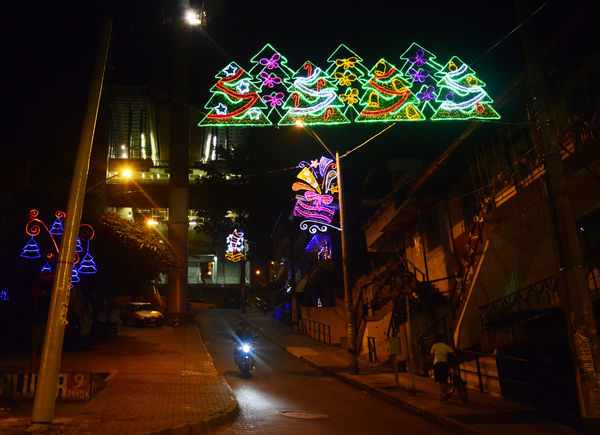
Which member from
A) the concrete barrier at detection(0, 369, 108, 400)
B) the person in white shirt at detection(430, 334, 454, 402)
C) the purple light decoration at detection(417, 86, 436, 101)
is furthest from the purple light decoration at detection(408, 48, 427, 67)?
the concrete barrier at detection(0, 369, 108, 400)

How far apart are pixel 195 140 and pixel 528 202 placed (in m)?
52.4

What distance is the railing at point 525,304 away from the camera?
10.6m

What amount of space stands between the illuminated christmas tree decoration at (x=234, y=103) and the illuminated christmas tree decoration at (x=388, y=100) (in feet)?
8.61

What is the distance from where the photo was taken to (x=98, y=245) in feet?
71.7

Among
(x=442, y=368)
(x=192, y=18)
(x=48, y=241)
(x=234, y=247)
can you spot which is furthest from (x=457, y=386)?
(x=234, y=247)

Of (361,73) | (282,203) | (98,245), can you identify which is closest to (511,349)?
(361,73)

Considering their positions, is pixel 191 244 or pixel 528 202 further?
pixel 191 244

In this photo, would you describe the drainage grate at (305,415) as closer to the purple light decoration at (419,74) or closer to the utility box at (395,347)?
the utility box at (395,347)

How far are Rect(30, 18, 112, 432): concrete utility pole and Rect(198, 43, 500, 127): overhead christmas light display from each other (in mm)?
3169

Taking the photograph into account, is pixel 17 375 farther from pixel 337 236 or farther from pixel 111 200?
pixel 111 200

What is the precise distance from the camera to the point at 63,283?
7.98 metres

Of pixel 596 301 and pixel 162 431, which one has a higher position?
pixel 596 301

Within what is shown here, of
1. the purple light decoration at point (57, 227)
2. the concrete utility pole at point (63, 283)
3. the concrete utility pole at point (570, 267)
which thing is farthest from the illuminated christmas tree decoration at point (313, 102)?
the purple light decoration at point (57, 227)

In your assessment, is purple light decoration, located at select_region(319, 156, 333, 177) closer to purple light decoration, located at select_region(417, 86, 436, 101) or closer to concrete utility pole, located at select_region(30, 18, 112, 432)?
purple light decoration, located at select_region(417, 86, 436, 101)
